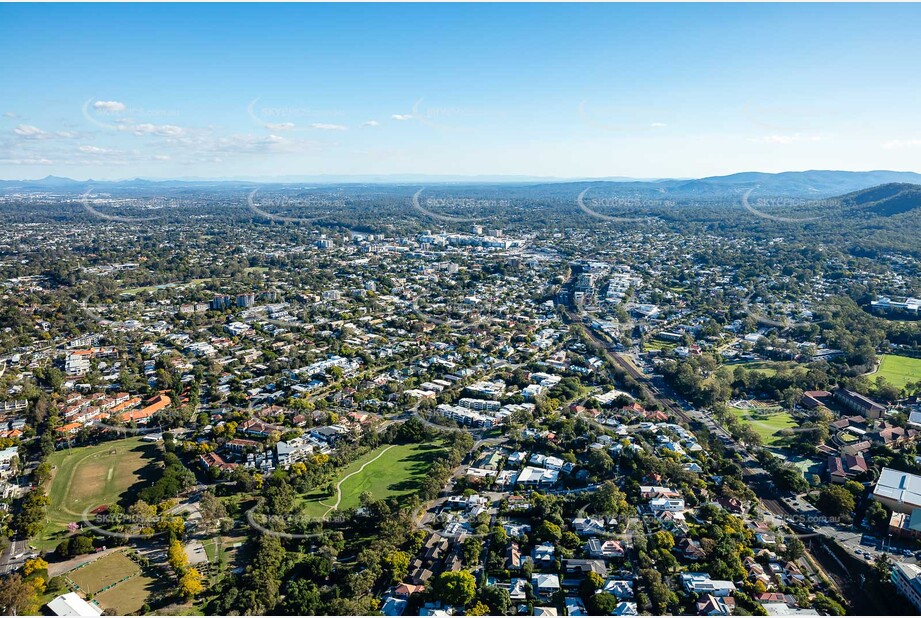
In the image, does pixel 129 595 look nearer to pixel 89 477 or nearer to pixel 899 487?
pixel 89 477

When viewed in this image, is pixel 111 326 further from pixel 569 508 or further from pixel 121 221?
pixel 121 221

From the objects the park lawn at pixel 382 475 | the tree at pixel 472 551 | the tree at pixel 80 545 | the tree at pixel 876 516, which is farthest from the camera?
the park lawn at pixel 382 475

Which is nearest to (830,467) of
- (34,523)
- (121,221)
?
(34,523)

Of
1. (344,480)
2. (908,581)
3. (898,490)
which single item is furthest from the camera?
(344,480)

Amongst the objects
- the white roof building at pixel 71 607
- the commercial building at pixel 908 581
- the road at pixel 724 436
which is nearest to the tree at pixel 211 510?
the white roof building at pixel 71 607

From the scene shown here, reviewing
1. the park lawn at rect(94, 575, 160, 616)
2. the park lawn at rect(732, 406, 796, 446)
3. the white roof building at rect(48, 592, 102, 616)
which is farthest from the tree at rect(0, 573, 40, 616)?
the park lawn at rect(732, 406, 796, 446)

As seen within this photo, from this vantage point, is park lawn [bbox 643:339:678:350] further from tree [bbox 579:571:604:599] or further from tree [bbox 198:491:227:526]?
tree [bbox 198:491:227:526]

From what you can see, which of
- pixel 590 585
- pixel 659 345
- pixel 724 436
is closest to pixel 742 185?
pixel 659 345

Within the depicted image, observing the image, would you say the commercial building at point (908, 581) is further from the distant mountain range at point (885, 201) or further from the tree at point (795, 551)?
the distant mountain range at point (885, 201)
